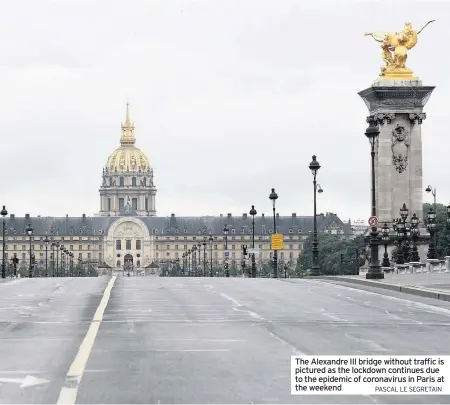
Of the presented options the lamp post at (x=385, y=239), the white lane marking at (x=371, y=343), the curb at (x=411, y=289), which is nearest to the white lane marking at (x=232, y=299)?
the curb at (x=411, y=289)

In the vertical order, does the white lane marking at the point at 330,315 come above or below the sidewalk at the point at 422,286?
below

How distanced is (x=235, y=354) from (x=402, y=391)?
621 cm

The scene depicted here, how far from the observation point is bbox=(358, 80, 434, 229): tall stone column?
8244 centimetres

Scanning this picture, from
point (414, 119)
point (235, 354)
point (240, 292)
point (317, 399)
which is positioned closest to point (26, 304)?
point (240, 292)

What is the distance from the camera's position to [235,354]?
870 inches

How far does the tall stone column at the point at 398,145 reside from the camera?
82.4 metres

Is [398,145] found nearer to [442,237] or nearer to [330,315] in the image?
[330,315]

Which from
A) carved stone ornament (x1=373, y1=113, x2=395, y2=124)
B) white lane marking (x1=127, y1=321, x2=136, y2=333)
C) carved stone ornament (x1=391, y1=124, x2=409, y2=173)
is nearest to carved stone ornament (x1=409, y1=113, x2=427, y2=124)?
carved stone ornament (x1=391, y1=124, x2=409, y2=173)

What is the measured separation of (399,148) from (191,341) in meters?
59.4

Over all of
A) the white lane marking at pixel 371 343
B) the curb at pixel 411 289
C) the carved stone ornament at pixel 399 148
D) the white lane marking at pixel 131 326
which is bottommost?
the white lane marking at pixel 371 343

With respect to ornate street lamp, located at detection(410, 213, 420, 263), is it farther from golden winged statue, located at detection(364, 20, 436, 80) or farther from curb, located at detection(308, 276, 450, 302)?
curb, located at detection(308, 276, 450, 302)

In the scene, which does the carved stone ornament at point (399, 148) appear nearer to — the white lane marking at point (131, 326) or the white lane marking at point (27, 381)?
the white lane marking at point (131, 326)

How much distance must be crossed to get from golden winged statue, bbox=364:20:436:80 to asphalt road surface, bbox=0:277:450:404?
4276 cm
